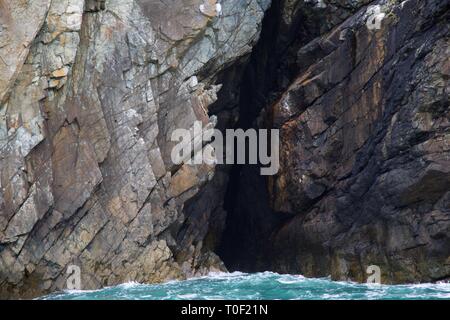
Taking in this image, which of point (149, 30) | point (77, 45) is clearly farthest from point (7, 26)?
point (149, 30)

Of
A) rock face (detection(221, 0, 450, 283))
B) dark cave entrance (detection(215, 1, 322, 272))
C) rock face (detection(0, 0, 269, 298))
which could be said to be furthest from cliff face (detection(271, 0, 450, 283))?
rock face (detection(0, 0, 269, 298))

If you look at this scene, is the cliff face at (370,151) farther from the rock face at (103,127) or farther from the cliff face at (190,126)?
the rock face at (103,127)

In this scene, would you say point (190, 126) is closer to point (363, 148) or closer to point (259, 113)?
point (259, 113)

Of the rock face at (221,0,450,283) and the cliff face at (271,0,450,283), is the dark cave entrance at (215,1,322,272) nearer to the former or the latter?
the rock face at (221,0,450,283)

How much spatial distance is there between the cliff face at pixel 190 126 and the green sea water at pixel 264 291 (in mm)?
1190

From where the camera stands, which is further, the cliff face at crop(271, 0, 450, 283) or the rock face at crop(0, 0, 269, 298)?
the cliff face at crop(271, 0, 450, 283)

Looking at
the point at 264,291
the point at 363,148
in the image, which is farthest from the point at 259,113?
the point at 264,291

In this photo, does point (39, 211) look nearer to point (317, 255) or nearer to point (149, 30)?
point (149, 30)

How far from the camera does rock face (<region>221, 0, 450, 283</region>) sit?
3008 centimetres

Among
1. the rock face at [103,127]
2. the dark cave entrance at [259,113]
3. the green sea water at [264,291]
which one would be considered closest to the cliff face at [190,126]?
the rock face at [103,127]

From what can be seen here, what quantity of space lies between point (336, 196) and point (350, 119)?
13.2 feet

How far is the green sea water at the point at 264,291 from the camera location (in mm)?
27641

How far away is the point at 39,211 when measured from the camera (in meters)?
28.7

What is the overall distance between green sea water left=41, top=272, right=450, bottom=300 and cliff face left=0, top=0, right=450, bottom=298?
1190 millimetres
